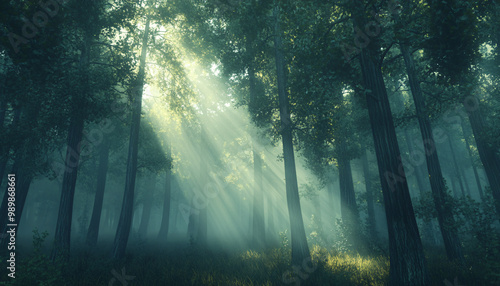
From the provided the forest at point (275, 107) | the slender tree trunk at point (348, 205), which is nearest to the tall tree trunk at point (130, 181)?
the forest at point (275, 107)

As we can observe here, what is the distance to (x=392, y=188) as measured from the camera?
5.38 meters

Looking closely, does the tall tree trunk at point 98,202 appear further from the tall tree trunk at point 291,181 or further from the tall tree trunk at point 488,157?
the tall tree trunk at point 488,157

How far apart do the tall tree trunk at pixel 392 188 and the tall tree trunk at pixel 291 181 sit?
3072 mm

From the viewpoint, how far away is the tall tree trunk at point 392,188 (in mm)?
5004

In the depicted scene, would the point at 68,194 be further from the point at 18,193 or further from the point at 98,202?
the point at 98,202

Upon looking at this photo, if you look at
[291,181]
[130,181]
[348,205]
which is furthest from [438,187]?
[130,181]

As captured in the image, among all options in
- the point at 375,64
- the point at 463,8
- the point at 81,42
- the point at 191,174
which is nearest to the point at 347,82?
the point at 375,64

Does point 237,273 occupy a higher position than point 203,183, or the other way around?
point 203,183

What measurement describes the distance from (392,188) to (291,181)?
380 cm

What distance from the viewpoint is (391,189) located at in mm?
5391

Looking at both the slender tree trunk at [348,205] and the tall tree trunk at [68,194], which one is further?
the slender tree trunk at [348,205]

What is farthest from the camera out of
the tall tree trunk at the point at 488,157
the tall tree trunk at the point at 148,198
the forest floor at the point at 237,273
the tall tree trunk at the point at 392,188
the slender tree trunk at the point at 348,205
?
the tall tree trunk at the point at 148,198

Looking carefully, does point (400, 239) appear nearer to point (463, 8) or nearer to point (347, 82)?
point (347, 82)

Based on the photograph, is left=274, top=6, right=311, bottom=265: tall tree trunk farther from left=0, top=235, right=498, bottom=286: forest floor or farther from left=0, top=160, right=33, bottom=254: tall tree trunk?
left=0, top=160, right=33, bottom=254: tall tree trunk
